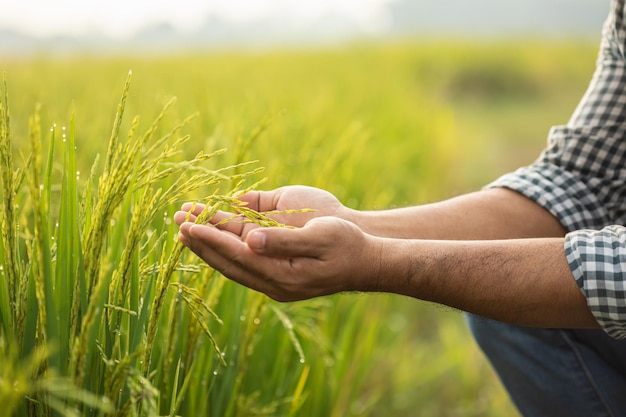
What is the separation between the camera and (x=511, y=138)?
8.03 meters

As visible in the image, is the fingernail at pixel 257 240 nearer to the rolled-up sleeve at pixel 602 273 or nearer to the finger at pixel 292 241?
the finger at pixel 292 241

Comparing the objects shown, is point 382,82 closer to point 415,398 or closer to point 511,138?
point 511,138

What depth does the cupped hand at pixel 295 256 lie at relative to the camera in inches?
37.1

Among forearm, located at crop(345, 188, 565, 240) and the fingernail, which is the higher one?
the fingernail

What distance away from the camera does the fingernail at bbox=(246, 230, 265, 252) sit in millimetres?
933

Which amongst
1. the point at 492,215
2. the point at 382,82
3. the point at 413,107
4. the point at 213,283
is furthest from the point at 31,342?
the point at 382,82

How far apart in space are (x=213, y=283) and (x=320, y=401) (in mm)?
430

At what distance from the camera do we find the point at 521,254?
110 centimetres

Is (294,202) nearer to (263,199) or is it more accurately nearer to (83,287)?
(263,199)

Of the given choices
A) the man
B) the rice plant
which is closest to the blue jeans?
the man

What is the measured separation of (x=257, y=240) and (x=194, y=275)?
20 cm

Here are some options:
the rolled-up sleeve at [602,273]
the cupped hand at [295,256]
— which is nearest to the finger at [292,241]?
the cupped hand at [295,256]

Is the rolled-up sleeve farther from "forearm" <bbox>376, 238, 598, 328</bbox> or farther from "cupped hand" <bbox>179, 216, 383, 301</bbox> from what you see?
"cupped hand" <bbox>179, 216, 383, 301</bbox>

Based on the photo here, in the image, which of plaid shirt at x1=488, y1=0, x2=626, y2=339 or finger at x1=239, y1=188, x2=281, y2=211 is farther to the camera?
plaid shirt at x1=488, y1=0, x2=626, y2=339
